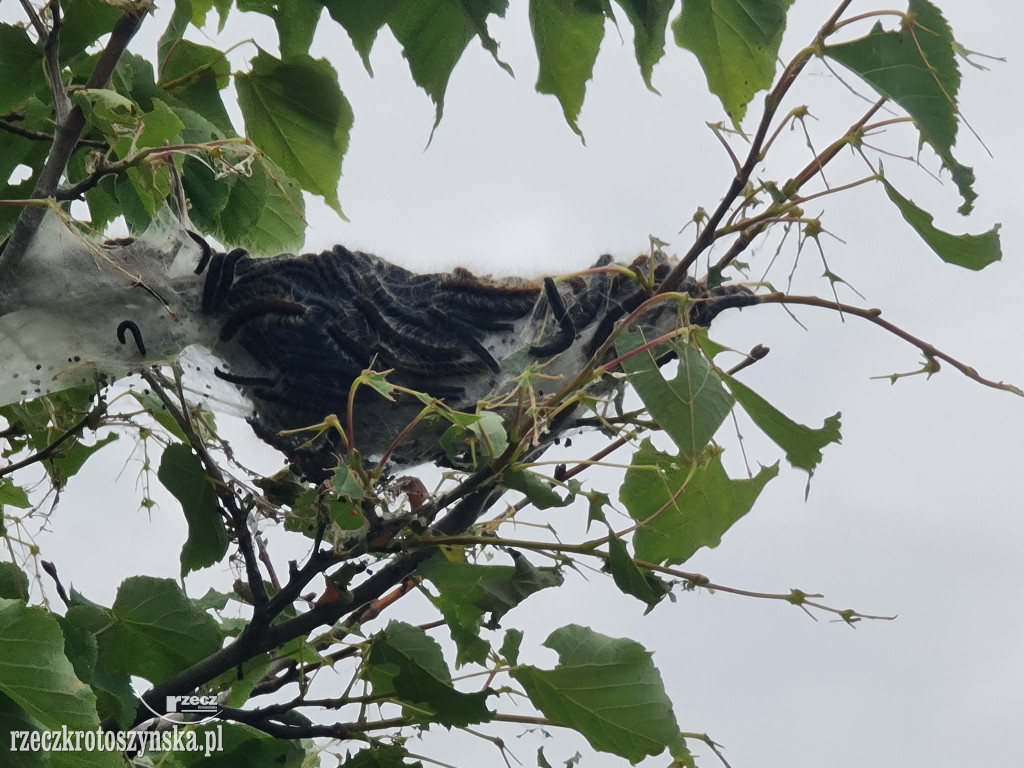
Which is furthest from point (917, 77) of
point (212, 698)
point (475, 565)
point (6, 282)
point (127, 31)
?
point (212, 698)

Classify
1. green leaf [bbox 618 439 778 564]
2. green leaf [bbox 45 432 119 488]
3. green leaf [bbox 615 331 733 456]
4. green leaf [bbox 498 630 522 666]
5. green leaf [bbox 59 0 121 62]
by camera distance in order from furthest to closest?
green leaf [bbox 45 432 119 488], green leaf [bbox 59 0 121 62], green leaf [bbox 498 630 522 666], green leaf [bbox 618 439 778 564], green leaf [bbox 615 331 733 456]

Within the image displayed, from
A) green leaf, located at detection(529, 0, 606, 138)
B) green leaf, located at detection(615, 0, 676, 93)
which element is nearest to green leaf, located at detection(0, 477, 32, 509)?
green leaf, located at detection(529, 0, 606, 138)

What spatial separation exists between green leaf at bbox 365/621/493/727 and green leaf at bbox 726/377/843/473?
561 mm

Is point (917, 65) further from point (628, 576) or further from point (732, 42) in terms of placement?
point (628, 576)

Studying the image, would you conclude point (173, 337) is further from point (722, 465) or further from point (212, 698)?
point (722, 465)

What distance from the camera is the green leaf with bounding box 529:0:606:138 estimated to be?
158 cm

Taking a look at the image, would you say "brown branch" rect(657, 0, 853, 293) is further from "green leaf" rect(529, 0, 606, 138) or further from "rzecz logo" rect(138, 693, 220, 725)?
"rzecz logo" rect(138, 693, 220, 725)

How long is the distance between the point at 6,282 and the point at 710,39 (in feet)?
3.36

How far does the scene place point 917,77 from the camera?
1123mm

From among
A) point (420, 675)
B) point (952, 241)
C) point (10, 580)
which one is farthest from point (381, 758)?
point (952, 241)

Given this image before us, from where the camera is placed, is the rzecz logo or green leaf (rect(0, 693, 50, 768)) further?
the rzecz logo

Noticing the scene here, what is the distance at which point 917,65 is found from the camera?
1.12m

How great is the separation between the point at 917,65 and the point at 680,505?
560 millimetres

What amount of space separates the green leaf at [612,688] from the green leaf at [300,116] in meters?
0.90
